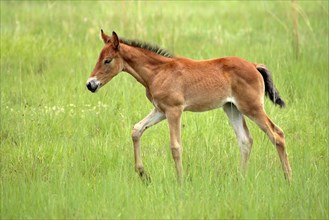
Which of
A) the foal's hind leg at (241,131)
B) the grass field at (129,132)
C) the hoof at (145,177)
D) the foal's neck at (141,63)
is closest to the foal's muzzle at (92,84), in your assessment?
the foal's neck at (141,63)

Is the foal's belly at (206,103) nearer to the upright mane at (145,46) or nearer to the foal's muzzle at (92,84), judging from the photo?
the upright mane at (145,46)

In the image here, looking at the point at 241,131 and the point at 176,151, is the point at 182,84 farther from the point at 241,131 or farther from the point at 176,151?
the point at 241,131

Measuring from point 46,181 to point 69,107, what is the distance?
2.66m

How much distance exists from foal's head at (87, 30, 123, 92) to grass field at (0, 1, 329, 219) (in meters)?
0.77

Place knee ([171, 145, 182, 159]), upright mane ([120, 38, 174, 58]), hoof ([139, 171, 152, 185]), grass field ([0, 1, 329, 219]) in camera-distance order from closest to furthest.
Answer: grass field ([0, 1, 329, 219]) → hoof ([139, 171, 152, 185]) → knee ([171, 145, 182, 159]) → upright mane ([120, 38, 174, 58])

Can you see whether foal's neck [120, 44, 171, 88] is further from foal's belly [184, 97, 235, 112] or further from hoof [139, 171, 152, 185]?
hoof [139, 171, 152, 185]

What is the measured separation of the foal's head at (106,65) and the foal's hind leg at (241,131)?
1155 millimetres

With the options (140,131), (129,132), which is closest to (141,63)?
(140,131)

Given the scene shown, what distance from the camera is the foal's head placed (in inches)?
275

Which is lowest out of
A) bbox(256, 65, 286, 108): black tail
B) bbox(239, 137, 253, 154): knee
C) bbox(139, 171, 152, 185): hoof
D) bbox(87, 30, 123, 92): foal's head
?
bbox(139, 171, 152, 185): hoof

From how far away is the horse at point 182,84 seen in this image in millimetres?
7004

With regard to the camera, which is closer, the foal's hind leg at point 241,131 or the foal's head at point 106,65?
the foal's head at point 106,65

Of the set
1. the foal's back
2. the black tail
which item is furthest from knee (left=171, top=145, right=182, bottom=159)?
the black tail

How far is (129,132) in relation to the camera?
27.5 ft
